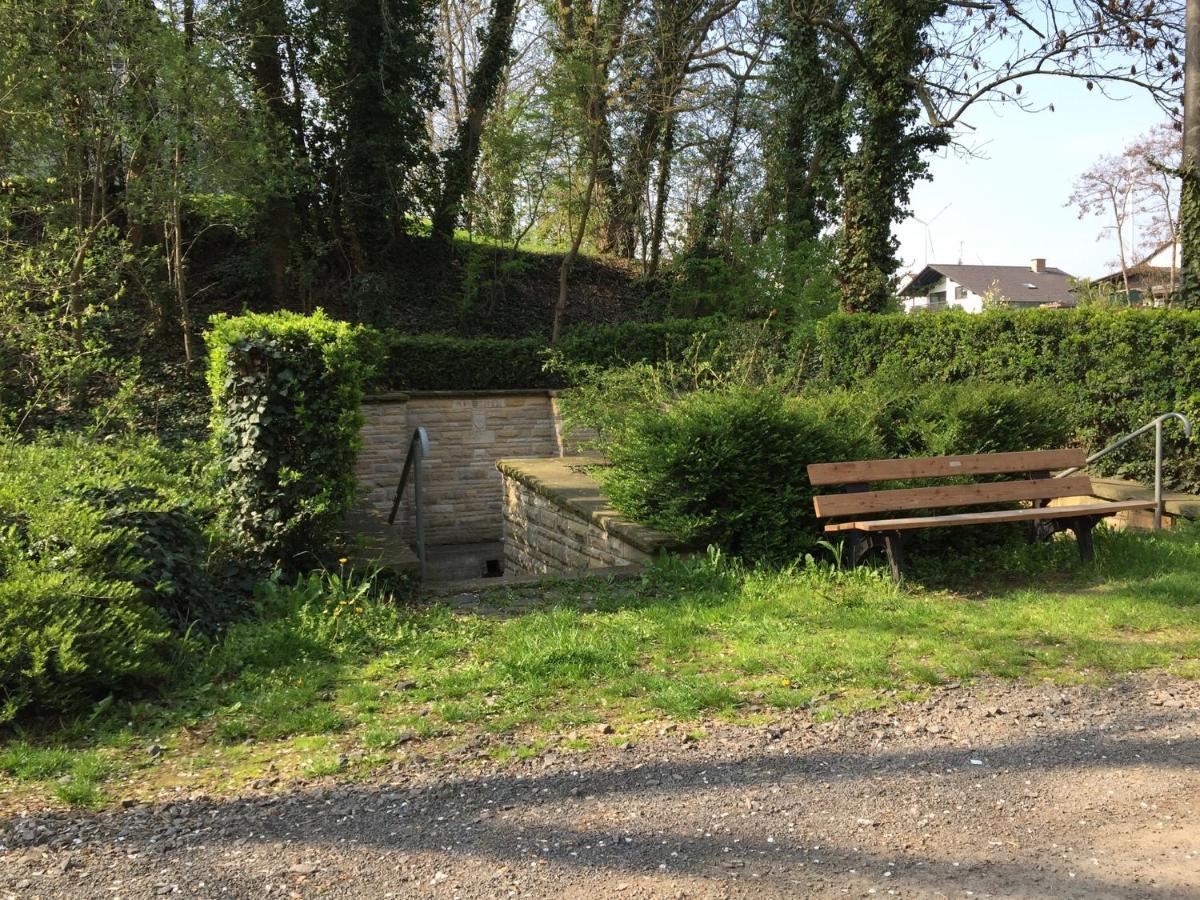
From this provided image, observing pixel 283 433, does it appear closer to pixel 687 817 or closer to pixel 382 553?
pixel 382 553

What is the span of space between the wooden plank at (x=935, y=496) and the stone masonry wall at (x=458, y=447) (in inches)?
280

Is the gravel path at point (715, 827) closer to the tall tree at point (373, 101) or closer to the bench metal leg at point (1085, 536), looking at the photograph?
the bench metal leg at point (1085, 536)

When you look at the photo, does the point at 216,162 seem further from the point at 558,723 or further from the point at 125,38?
the point at 558,723

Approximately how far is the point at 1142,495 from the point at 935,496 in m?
3.44

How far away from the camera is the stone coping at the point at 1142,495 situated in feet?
28.0

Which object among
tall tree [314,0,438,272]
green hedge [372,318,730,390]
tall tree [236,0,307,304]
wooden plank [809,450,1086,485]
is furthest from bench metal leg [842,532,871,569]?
tall tree [314,0,438,272]

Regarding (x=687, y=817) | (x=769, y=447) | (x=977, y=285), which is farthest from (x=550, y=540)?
(x=977, y=285)

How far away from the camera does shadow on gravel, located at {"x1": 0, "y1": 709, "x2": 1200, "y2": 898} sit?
9.75 feet

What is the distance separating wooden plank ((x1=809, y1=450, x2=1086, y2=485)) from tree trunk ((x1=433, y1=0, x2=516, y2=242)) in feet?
39.2

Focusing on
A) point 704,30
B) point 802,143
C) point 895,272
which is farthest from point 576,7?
point 895,272

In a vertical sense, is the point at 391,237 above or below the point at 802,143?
below

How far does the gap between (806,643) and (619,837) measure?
2.39 m

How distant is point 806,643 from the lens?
17.4ft

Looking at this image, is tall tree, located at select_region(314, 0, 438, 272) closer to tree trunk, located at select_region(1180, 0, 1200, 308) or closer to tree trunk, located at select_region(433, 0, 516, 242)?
tree trunk, located at select_region(433, 0, 516, 242)
